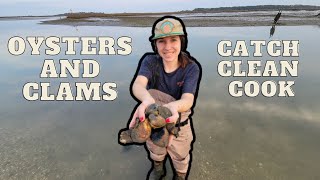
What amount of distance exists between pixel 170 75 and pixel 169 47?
0.34 m

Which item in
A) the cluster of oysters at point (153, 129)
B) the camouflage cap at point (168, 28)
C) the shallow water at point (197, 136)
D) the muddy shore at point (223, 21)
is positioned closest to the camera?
the cluster of oysters at point (153, 129)

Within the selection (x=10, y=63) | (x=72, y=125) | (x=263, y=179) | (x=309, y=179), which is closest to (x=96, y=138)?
(x=72, y=125)

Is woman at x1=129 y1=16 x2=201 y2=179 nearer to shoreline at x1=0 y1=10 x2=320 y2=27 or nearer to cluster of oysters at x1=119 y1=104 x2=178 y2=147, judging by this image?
cluster of oysters at x1=119 y1=104 x2=178 y2=147

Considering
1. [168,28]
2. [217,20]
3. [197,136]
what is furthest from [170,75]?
[217,20]

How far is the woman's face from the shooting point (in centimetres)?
278

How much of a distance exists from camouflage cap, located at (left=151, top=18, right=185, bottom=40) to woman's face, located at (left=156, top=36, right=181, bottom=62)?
8cm

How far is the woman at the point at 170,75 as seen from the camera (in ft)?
8.84

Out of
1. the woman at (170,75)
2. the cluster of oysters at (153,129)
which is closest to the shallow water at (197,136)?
the woman at (170,75)

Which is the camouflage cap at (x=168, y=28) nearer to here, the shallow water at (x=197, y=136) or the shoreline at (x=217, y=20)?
the shallow water at (x=197, y=136)

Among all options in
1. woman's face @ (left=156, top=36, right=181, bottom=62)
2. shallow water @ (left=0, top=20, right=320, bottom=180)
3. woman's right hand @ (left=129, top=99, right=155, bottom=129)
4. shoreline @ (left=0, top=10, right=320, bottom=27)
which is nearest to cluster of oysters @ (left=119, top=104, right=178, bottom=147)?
woman's right hand @ (left=129, top=99, right=155, bottom=129)

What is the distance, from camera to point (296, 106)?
6.12 meters

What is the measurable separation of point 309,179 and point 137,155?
8.02ft

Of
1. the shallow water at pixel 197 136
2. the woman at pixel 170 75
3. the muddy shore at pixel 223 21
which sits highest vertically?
the muddy shore at pixel 223 21

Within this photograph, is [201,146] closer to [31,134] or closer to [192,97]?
[192,97]
